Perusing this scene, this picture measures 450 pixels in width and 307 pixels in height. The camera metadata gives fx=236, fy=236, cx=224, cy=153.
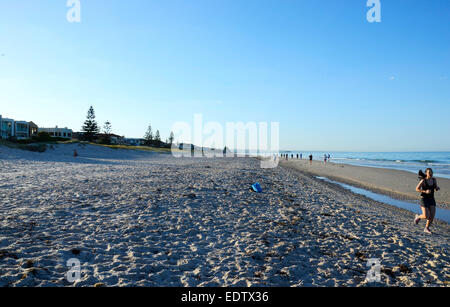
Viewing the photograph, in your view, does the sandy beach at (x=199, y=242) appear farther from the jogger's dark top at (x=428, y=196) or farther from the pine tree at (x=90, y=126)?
the pine tree at (x=90, y=126)

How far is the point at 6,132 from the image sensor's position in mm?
65562

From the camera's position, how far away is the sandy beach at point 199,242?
455 cm

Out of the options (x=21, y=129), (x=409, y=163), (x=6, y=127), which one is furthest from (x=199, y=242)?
(x=21, y=129)

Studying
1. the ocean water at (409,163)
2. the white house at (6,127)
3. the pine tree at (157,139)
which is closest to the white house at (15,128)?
the white house at (6,127)

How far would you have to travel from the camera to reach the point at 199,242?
6.15 m

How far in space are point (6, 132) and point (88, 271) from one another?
8464 cm

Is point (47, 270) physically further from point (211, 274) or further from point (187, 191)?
point (187, 191)

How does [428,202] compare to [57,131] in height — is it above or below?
below

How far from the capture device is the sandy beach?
179 inches

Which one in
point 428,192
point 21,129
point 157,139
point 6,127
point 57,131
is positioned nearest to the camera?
point 428,192

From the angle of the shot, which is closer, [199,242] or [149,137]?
[199,242]

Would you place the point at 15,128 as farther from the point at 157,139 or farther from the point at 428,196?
the point at 428,196

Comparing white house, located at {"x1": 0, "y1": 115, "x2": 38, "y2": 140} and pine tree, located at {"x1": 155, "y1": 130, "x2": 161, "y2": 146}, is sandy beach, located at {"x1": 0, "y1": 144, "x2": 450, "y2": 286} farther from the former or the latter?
pine tree, located at {"x1": 155, "y1": 130, "x2": 161, "y2": 146}
